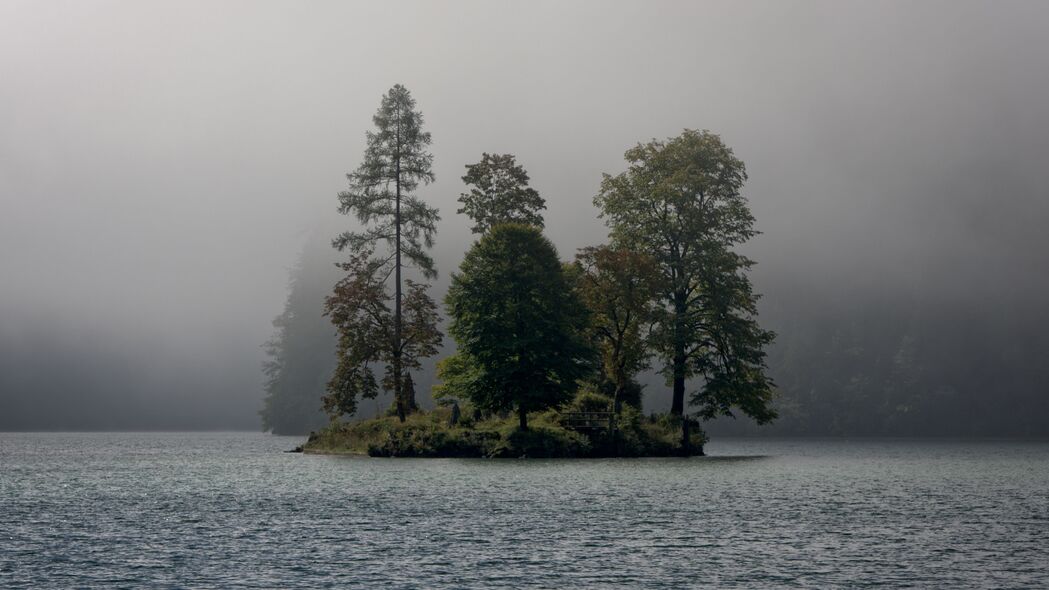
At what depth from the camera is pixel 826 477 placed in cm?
6178

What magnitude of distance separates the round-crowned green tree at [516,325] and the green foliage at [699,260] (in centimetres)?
883

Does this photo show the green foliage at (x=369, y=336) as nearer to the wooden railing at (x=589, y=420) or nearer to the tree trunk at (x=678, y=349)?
the wooden railing at (x=589, y=420)

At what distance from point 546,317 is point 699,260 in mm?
14053

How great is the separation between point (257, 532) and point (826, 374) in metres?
174

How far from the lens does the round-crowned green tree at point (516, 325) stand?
75312mm

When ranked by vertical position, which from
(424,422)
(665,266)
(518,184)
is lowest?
(424,422)

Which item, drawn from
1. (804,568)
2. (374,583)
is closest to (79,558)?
(374,583)

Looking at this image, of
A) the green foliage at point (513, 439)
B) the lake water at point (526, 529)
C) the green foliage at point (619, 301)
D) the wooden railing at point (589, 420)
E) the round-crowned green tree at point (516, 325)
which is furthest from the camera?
the green foliage at point (619, 301)

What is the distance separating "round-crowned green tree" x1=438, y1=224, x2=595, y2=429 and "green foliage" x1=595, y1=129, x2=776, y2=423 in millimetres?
8831

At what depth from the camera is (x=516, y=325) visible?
76.2 m

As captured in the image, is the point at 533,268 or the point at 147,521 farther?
the point at 533,268

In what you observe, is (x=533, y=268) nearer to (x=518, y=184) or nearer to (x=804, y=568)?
(x=518, y=184)

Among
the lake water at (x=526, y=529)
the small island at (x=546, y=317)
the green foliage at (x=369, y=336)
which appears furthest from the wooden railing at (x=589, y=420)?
the lake water at (x=526, y=529)

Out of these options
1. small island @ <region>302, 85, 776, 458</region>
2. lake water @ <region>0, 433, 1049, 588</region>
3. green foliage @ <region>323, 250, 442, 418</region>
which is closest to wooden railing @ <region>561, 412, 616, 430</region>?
small island @ <region>302, 85, 776, 458</region>
